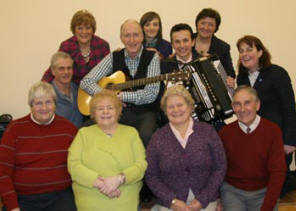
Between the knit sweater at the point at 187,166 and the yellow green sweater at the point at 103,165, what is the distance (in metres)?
0.11

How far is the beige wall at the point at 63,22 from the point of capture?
14.5ft

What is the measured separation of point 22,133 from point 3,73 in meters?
2.27

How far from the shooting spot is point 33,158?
97.5 inches

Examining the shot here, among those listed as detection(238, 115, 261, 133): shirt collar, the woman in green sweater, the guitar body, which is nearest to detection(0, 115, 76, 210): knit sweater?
the woman in green sweater

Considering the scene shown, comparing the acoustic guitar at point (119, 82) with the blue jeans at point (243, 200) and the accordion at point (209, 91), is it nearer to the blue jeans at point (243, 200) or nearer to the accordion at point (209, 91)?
the accordion at point (209, 91)

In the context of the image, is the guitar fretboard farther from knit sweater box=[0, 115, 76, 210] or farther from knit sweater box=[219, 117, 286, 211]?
knit sweater box=[0, 115, 76, 210]

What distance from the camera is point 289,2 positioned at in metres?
4.61

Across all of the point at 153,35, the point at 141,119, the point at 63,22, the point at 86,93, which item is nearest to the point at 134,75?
the point at 141,119

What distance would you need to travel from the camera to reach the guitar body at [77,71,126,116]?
318 centimetres

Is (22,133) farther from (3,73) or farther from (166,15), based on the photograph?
(166,15)

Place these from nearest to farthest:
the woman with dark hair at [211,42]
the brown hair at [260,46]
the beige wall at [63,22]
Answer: the brown hair at [260,46]
the woman with dark hair at [211,42]
the beige wall at [63,22]

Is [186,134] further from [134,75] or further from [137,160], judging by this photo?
[134,75]

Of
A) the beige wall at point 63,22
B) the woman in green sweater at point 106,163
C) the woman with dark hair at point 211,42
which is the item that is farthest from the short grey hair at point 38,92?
the beige wall at point 63,22

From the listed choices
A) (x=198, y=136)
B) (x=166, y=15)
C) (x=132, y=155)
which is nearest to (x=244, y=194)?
(x=198, y=136)
